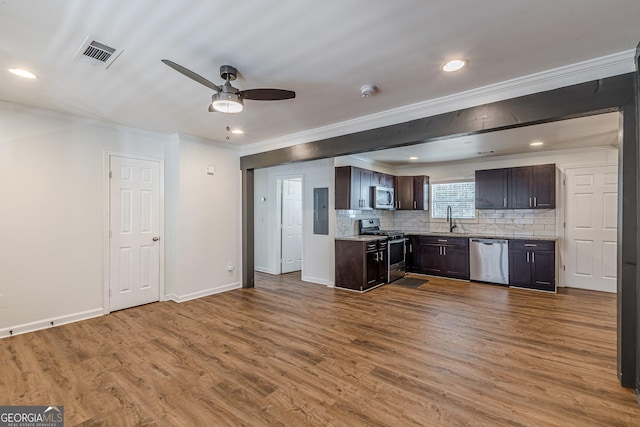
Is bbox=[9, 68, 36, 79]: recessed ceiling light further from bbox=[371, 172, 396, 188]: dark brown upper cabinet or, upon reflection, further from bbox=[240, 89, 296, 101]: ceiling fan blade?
bbox=[371, 172, 396, 188]: dark brown upper cabinet

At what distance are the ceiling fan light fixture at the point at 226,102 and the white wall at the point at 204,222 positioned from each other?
7.71ft

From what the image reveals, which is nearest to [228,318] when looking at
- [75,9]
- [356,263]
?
[356,263]

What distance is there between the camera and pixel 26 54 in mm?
2301

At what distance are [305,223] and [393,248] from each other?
5.92 feet

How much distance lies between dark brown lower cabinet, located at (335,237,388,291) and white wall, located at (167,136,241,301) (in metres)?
1.85

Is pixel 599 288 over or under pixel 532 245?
under

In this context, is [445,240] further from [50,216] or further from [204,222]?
[50,216]

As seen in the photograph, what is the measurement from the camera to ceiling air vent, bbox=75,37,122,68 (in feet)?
7.07

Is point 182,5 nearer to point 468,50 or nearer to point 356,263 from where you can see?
point 468,50

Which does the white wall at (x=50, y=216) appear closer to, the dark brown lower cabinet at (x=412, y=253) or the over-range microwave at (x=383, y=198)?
the over-range microwave at (x=383, y=198)

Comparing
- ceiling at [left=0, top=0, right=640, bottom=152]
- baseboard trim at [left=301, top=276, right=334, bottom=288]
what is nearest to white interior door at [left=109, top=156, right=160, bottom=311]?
ceiling at [left=0, top=0, right=640, bottom=152]

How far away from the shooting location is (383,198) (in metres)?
6.29

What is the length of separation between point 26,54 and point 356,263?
4552mm

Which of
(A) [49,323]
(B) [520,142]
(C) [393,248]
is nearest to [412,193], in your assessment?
(C) [393,248]
